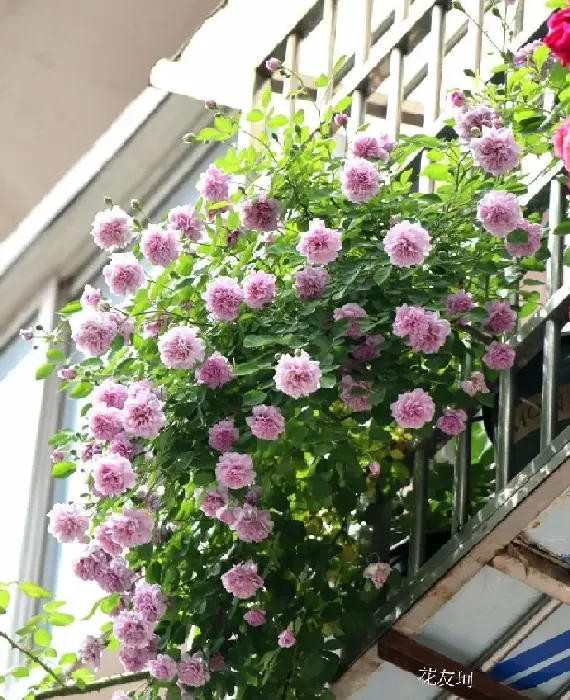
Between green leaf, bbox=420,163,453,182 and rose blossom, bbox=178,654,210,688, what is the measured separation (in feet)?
2.49

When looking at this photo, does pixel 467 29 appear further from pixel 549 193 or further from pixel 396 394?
pixel 396 394

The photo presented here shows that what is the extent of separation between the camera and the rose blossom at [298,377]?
1630 millimetres

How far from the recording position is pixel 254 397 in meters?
1.72

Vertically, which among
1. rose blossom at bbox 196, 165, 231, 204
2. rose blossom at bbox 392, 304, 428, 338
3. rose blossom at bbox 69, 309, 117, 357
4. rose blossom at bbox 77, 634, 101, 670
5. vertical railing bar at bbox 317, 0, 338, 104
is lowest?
rose blossom at bbox 77, 634, 101, 670

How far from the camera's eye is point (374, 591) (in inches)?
71.1

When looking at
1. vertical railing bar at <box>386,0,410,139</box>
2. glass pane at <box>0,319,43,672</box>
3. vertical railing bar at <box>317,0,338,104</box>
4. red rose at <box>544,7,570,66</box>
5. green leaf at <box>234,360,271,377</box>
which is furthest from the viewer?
glass pane at <box>0,319,43,672</box>

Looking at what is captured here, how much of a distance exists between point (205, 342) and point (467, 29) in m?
0.92

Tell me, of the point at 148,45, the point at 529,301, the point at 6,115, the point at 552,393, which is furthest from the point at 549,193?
the point at 6,115

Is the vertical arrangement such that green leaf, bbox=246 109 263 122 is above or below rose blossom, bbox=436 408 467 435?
above

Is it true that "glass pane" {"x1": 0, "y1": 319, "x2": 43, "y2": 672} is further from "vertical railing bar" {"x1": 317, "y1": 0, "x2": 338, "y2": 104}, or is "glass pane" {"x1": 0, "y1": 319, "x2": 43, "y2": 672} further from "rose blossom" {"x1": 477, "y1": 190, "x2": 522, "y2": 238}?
"rose blossom" {"x1": 477, "y1": 190, "x2": 522, "y2": 238}

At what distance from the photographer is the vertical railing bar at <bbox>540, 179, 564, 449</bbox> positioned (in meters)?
1.64

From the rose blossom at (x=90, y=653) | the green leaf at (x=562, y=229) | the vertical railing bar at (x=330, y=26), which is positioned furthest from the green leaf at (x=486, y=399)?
the vertical railing bar at (x=330, y=26)

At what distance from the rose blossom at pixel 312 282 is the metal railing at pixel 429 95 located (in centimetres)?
23

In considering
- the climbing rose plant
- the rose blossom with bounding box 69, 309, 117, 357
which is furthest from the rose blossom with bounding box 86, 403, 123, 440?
the rose blossom with bounding box 69, 309, 117, 357
